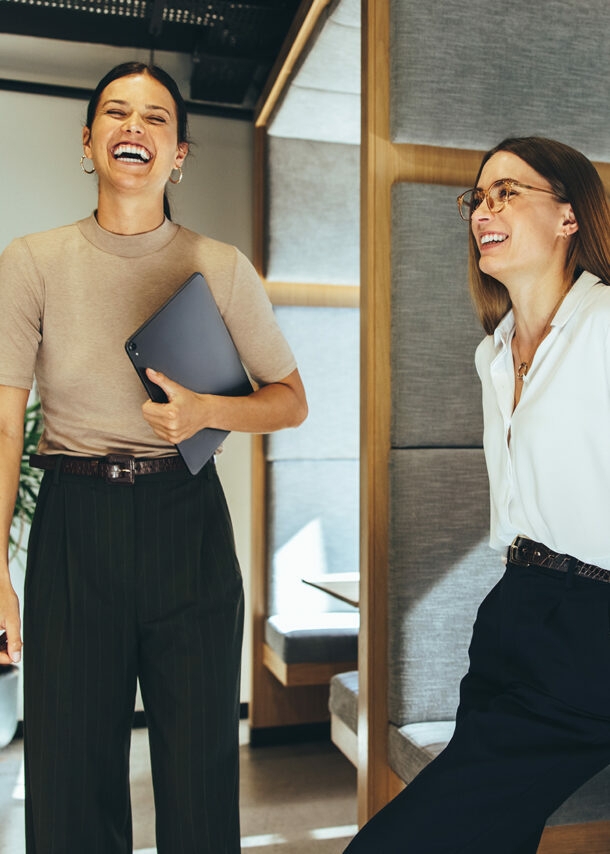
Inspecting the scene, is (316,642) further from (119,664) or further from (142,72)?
(142,72)

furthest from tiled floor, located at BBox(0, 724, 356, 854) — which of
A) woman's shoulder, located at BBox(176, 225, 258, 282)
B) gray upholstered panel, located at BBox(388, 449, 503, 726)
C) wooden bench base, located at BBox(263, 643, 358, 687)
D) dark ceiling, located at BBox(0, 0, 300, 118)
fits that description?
dark ceiling, located at BBox(0, 0, 300, 118)

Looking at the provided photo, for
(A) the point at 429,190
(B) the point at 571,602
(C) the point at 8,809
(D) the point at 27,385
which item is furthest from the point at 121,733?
(C) the point at 8,809

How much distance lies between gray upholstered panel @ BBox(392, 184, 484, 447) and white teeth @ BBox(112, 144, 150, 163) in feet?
2.63

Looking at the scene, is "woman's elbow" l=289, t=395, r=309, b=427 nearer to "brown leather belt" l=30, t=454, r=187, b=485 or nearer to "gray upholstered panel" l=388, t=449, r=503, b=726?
"brown leather belt" l=30, t=454, r=187, b=485

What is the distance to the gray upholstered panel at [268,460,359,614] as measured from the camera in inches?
140

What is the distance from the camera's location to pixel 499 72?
2125 mm

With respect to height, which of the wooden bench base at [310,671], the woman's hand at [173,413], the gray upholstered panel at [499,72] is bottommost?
the wooden bench base at [310,671]

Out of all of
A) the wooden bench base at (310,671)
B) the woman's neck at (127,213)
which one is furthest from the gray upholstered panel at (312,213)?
the woman's neck at (127,213)

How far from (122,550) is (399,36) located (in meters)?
1.48

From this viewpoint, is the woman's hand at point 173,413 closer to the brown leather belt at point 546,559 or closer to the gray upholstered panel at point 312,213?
the brown leather belt at point 546,559

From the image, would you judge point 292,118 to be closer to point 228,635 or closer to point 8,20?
point 8,20

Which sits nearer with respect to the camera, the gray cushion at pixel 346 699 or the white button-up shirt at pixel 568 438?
the white button-up shirt at pixel 568 438

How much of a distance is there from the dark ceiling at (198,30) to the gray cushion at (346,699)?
2.63 meters

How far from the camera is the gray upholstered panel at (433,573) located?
2.02 meters
